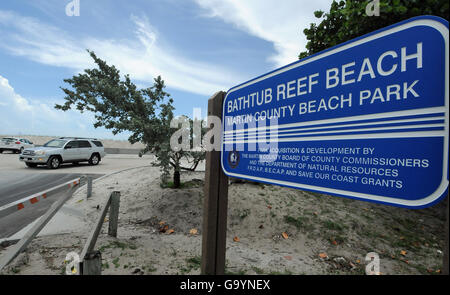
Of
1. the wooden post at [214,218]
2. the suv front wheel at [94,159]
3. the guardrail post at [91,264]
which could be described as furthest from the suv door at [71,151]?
the wooden post at [214,218]

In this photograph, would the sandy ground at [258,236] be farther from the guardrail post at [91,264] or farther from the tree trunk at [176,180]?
the guardrail post at [91,264]

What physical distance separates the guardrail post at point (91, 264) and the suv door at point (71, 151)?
14550 millimetres

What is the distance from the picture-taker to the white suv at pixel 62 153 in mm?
12727

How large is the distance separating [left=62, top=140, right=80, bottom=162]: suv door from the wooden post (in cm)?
1467

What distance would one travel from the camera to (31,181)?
9461 mm

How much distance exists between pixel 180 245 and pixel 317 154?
3.51 m

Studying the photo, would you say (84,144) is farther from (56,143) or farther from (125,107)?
(125,107)

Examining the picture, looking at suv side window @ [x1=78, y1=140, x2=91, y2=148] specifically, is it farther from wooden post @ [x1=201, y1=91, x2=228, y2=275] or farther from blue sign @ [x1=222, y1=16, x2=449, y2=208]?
blue sign @ [x1=222, y1=16, x2=449, y2=208]

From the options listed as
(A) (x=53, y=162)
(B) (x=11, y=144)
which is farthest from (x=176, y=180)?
(B) (x=11, y=144)

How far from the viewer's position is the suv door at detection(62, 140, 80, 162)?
14.0 meters

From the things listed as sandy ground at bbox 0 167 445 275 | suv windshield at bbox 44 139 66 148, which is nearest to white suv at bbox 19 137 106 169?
suv windshield at bbox 44 139 66 148
